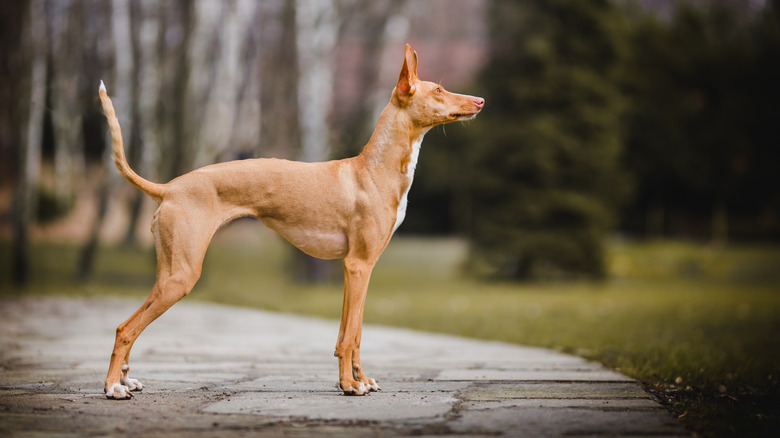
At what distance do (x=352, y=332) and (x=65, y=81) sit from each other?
19.3m

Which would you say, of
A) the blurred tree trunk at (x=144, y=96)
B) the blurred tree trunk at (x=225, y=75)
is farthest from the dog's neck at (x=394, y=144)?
the blurred tree trunk at (x=144, y=96)

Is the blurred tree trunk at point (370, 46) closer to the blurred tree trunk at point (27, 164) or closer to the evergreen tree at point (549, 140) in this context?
the evergreen tree at point (549, 140)

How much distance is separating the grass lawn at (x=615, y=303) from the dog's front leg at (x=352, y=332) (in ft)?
5.63

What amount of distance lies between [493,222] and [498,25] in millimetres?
5408

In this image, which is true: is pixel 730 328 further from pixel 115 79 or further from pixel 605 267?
pixel 115 79

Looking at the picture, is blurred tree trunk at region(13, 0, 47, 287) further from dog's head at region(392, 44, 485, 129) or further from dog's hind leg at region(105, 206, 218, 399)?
dog's head at region(392, 44, 485, 129)

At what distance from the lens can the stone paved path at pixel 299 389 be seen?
10.7 ft

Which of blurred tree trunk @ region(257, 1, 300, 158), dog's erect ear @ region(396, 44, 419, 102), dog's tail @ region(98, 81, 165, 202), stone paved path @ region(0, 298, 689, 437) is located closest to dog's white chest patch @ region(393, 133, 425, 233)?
dog's erect ear @ region(396, 44, 419, 102)

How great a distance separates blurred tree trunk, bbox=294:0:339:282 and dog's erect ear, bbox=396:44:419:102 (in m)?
11.2

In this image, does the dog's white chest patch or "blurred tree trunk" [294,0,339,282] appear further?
"blurred tree trunk" [294,0,339,282]

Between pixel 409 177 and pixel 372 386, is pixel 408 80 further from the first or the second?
pixel 372 386

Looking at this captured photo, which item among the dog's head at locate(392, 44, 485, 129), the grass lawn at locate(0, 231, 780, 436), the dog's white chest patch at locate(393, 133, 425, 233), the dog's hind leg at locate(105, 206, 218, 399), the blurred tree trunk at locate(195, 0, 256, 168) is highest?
the blurred tree trunk at locate(195, 0, 256, 168)

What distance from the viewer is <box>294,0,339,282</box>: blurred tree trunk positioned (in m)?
15.7

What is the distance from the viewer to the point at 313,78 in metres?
15.9
